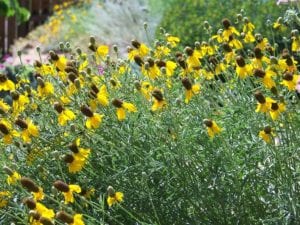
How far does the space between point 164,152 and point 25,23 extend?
943 centimetres

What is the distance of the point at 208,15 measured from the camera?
6.71 m

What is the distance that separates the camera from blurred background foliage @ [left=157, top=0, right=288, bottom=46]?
6312mm

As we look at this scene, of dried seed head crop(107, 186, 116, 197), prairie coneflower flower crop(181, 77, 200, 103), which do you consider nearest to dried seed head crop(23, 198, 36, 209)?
dried seed head crop(107, 186, 116, 197)

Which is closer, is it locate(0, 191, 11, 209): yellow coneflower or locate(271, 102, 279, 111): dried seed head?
locate(271, 102, 279, 111): dried seed head

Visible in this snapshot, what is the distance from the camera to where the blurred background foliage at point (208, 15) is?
6312mm

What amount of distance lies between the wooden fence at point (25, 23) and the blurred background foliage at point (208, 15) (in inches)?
158

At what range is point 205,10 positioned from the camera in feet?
23.2

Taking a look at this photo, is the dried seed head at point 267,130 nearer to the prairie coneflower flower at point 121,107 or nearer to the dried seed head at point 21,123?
the prairie coneflower flower at point 121,107

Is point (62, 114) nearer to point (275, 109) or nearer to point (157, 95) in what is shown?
point (157, 95)

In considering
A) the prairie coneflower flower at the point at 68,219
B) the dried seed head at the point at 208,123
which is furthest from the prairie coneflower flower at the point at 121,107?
the prairie coneflower flower at the point at 68,219

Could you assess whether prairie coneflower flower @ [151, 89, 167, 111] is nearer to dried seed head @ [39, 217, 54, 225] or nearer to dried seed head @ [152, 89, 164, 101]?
dried seed head @ [152, 89, 164, 101]

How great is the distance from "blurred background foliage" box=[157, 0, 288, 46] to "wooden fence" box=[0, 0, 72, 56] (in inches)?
158

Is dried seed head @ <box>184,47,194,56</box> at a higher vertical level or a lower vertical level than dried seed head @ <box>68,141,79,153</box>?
higher

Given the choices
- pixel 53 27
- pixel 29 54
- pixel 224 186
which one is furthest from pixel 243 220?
pixel 53 27
